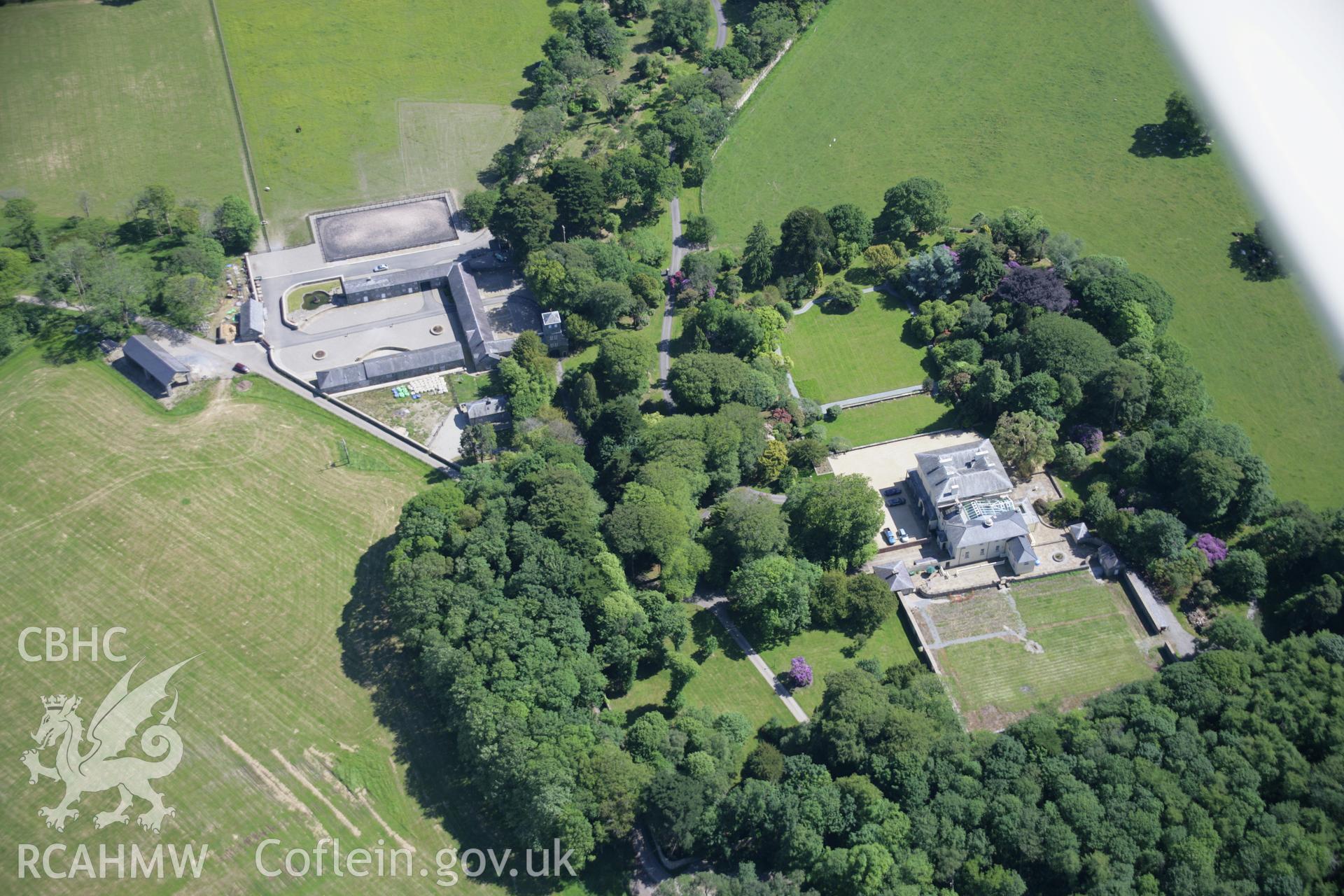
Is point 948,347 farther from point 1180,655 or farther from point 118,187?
point 118,187

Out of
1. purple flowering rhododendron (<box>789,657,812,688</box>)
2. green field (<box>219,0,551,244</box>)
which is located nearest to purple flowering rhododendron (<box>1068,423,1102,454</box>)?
purple flowering rhododendron (<box>789,657,812,688</box>)

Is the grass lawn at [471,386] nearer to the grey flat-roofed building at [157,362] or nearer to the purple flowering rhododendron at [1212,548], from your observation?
the grey flat-roofed building at [157,362]

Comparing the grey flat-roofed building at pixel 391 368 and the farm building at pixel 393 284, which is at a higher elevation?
the farm building at pixel 393 284

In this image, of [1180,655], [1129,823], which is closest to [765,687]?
[1129,823]

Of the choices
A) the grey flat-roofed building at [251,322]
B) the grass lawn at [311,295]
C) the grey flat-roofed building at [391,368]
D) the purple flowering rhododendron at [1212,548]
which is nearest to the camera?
the purple flowering rhododendron at [1212,548]

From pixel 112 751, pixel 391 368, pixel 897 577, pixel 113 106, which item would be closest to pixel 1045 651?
pixel 897 577

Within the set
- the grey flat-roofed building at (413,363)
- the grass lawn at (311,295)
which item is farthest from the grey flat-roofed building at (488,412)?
the grass lawn at (311,295)
